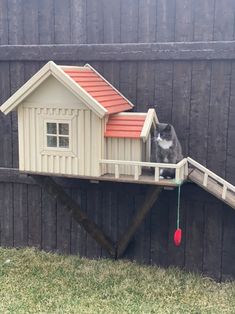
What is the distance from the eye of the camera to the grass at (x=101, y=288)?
159 inches

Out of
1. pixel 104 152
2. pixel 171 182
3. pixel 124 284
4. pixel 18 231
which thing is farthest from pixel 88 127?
pixel 18 231

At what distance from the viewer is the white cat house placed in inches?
156

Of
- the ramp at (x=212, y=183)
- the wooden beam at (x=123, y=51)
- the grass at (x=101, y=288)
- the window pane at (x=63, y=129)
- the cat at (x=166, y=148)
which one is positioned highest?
the wooden beam at (x=123, y=51)

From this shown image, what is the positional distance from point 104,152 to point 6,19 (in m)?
1.87

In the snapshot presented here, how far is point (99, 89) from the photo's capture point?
14.0 ft

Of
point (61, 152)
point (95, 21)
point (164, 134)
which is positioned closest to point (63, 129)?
point (61, 152)

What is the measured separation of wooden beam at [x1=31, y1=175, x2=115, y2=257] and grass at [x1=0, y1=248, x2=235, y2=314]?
0.25m

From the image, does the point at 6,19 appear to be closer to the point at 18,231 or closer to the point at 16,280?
the point at 18,231

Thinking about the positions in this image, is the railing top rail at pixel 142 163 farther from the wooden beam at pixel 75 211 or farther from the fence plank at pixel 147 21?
the fence plank at pixel 147 21

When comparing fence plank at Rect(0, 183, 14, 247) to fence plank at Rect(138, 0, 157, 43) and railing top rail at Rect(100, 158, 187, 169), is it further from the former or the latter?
fence plank at Rect(138, 0, 157, 43)

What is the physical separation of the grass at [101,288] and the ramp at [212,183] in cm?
85

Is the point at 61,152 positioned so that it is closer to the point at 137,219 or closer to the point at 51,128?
the point at 51,128

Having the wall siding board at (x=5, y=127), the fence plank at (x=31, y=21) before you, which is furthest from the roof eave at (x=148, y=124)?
the wall siding board at (x=5, y=127)

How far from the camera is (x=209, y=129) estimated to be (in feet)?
14.5
